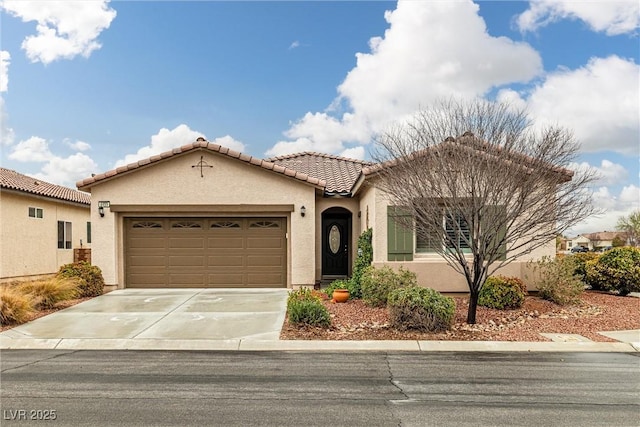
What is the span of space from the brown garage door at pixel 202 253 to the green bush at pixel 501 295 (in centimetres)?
652

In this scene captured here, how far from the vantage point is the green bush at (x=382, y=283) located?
1208 centimetres

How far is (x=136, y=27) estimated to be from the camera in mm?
14711

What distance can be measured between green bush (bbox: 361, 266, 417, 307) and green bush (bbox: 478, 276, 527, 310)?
1.77 metres

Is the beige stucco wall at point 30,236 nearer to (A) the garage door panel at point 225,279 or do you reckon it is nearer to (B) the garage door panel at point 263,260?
(A) the garage door panel at point 225,279

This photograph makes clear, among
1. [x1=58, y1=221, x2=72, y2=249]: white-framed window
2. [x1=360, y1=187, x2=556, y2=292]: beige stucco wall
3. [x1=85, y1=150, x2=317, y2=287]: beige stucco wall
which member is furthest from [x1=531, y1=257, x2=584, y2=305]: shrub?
[x1=58, y1=221, x2=72, y2=249]: white-framed window

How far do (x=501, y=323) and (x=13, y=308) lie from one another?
1073 cm

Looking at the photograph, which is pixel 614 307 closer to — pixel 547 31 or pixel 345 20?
pixel 547 31

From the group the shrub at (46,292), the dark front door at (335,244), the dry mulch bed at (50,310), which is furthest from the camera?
the dark front door at (335,244)

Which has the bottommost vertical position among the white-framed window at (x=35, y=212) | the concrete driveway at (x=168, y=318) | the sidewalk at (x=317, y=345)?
the sidewalk at (x=317, y=345)

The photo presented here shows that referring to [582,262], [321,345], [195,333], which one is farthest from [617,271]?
[195,333]

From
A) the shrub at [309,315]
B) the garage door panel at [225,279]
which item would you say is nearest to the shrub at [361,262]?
the shrub at [309,315]

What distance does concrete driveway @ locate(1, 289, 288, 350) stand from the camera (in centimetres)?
946

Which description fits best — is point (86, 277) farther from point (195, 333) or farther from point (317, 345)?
point (317, 345)

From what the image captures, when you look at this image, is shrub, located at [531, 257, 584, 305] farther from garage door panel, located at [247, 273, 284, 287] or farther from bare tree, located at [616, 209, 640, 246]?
bare tree, located at [616, 209, 640, 246]
